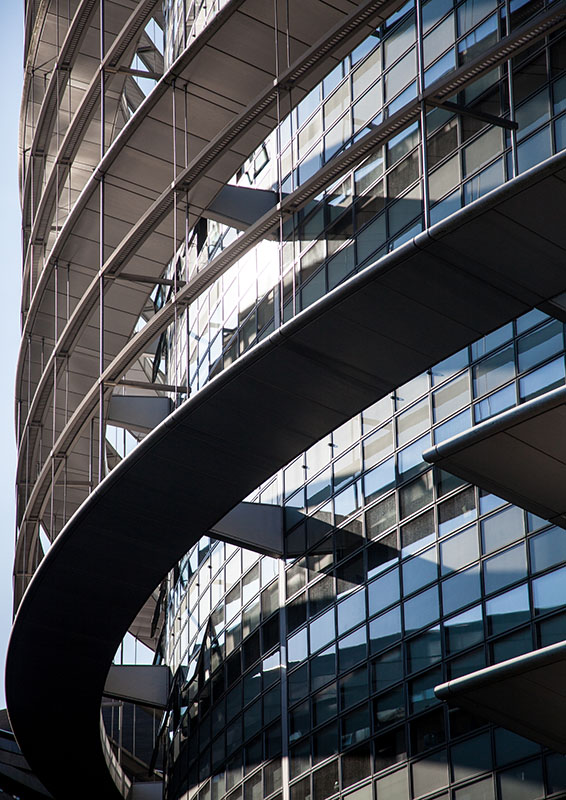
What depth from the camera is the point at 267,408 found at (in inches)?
809

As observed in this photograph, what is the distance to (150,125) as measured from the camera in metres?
24.9

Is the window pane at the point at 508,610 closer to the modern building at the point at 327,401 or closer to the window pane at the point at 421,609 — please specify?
the modern building at the point at 327,401

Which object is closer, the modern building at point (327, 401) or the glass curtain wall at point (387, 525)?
the modern building at point (327, 401)

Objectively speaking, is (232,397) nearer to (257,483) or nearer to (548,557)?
(257,483)

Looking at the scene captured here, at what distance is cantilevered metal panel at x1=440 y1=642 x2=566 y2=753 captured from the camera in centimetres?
1380

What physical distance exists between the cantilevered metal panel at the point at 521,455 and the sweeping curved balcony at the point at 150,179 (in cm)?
882

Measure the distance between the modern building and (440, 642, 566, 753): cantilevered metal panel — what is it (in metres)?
0.05

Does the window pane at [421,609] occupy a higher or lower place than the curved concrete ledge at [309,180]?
lower

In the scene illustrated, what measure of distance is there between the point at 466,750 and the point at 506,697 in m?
7.59

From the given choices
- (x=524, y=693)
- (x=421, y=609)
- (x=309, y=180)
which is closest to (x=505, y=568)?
(x=421, y=609)

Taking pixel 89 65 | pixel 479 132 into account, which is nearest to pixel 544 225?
A: pixel 479 132

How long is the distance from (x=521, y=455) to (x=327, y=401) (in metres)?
6.66

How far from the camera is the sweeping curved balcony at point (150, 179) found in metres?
22.0

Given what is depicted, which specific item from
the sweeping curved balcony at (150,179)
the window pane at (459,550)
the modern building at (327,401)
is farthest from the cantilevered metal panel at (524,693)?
the sweeping curved balcony at (150,179)
